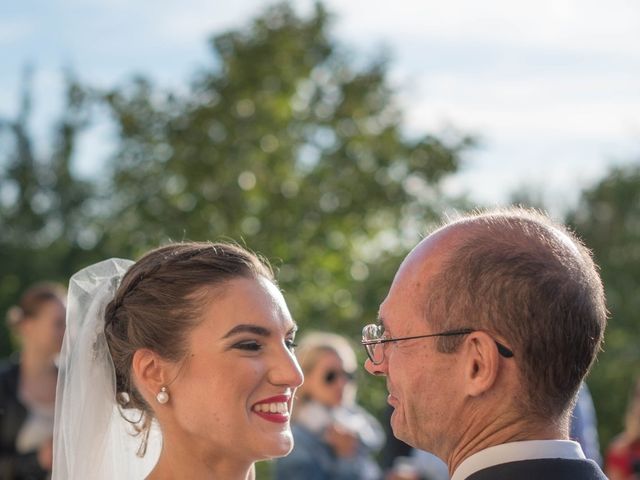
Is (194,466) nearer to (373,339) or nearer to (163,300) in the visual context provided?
(163,300)

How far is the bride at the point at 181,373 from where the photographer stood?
351 centimetres

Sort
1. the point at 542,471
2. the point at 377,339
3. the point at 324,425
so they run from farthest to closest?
the point at 324,425 → the point at 377,339 → the point at 542,471

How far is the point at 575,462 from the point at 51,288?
5.03 meters

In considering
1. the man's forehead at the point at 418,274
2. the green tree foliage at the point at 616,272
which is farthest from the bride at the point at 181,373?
the green tree foliage at the point at 616,272

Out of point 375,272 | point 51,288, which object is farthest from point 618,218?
point 51,288

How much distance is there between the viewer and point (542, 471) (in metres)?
2.41

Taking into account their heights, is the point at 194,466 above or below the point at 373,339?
below

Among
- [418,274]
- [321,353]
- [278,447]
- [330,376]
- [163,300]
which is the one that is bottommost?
[330,376]

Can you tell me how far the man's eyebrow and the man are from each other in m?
1.04

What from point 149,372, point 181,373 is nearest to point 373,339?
point 181,373

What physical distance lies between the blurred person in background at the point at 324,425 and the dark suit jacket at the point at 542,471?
4547mm

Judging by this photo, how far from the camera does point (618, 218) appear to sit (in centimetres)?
2825

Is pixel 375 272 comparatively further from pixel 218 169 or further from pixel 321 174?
pixel 218 169

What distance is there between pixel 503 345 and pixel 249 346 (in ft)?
4.25
